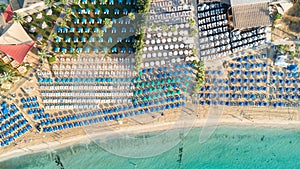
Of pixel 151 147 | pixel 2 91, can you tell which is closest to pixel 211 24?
pixel 151 147

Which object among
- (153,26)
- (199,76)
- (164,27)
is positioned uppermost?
(153,26)

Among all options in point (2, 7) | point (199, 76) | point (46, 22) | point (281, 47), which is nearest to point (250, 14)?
point (281, 47)

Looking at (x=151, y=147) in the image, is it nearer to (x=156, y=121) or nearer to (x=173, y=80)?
(x=156, y=121)

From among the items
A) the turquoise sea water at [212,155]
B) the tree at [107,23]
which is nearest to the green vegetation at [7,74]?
the turquoise sea water at [212,155]

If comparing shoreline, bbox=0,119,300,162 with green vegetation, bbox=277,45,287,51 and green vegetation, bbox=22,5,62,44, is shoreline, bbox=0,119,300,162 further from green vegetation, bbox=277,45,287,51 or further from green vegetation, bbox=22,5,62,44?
green vegetation, bbox=22,5,62,44

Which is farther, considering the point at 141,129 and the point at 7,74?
the point at 141,129

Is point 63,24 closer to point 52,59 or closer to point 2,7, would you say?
point 52,59
